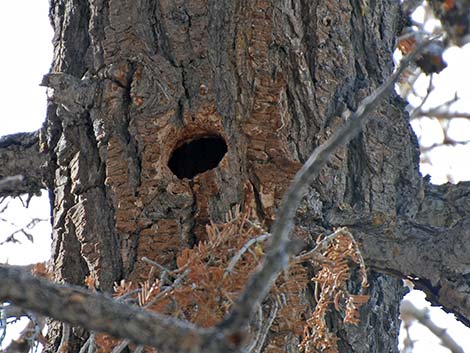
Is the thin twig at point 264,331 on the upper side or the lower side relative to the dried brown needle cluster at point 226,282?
lower

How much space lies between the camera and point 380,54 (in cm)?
350

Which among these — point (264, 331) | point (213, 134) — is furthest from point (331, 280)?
point (213, 134)

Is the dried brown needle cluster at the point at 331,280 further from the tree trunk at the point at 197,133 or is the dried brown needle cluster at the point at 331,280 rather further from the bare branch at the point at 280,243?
the bare branch at the point at 280,243

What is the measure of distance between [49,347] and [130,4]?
39.0 inches

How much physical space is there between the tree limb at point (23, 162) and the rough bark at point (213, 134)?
47 mm

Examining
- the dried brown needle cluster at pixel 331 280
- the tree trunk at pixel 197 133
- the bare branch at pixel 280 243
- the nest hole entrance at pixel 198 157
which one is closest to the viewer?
the bare branch at pixel 280 243

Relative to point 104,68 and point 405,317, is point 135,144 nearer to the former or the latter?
point 104,68

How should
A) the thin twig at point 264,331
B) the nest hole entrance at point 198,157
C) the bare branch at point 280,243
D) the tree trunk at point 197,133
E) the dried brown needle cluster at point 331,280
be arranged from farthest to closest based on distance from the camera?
the nest hole entrance at point 198,157, the tree trunk at point 197,133, the dried brown needle cluster at point 331,280, the thin twig at point 264,331, the bare branch at point 280,243

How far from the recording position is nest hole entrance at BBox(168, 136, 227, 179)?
10.5ft

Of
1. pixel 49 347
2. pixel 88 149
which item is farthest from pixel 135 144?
pixel 49 347

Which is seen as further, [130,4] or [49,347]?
[130,4]

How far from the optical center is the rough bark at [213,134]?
302 cm

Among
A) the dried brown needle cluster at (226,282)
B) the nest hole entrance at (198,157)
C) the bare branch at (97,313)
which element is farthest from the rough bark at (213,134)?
the bare branch at (97,313)

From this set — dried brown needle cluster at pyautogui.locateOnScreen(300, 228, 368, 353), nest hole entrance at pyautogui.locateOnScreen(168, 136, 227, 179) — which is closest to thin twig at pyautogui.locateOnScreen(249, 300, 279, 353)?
dried brown needle cluster at pyautogui.locateOnScreen(300, 228, 368, 353)
